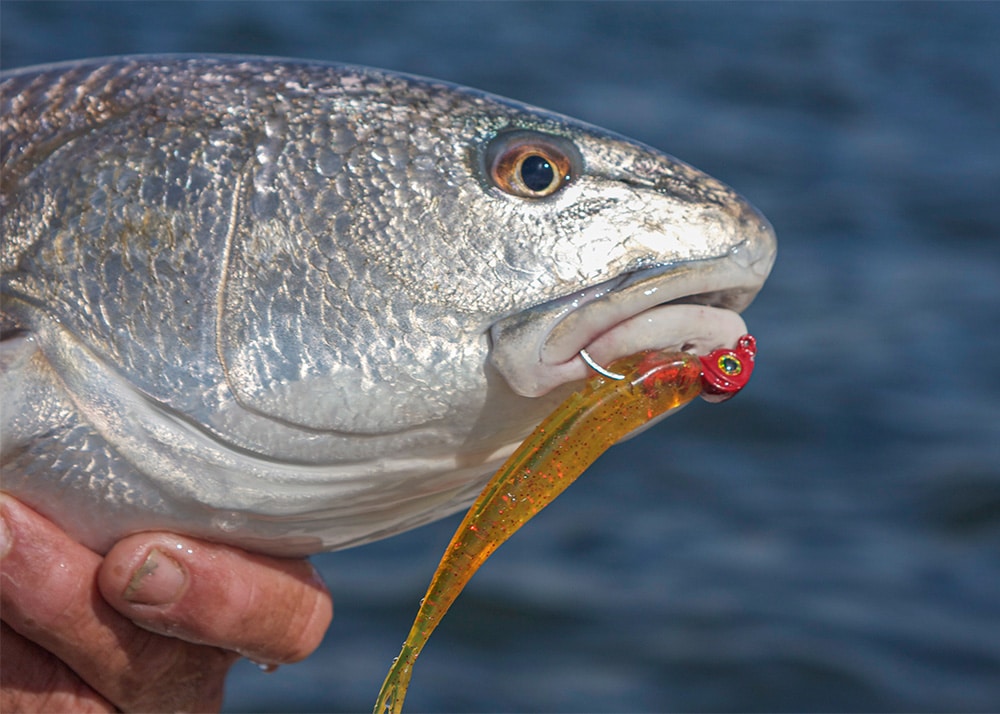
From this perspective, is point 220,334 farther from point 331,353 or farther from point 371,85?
point 371,85

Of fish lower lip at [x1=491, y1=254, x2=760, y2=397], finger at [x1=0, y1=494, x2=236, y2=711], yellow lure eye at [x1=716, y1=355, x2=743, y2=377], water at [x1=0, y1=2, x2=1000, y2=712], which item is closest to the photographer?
fish lower lip at [x1=491, y1=254, x2=760, y2=397]

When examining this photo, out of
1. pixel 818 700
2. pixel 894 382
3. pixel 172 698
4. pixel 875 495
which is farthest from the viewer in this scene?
pixel 894 382

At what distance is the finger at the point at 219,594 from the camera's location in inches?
90.7

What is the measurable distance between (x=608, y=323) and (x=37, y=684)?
4.67 ft

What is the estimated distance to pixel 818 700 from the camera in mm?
5871

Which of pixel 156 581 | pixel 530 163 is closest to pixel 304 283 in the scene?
pixel 530 163

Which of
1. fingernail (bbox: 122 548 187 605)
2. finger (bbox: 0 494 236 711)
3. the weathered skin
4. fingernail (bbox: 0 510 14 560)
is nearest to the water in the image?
finger (bbox: 0 494 236 711)

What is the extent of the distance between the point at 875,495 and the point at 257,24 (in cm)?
684

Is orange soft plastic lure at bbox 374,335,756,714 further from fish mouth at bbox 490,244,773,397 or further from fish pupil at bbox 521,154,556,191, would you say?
fish pupil at bbox 521,154,556,191

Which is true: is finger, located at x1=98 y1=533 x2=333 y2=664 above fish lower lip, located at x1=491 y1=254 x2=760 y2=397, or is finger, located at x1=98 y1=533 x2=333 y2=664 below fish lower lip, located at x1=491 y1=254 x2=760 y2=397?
below

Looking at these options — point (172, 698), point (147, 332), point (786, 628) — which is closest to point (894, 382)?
point (786, 628)

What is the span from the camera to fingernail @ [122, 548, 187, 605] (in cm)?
229

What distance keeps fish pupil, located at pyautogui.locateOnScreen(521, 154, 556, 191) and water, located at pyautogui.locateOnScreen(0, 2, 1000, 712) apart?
404cm

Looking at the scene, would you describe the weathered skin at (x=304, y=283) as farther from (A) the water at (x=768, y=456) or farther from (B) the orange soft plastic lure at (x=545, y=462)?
(A) the water at (x=768, y=456)
